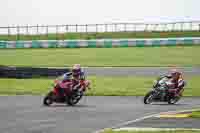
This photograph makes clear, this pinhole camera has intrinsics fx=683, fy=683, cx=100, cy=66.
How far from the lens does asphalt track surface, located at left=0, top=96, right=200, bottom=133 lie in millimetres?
16297

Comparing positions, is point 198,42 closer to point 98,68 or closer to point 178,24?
point 178,24

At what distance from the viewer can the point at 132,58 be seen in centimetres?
5284

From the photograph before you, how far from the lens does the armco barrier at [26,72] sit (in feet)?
110

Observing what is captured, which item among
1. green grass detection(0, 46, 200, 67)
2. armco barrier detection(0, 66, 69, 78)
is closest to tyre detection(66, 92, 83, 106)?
armco barrier detection(0, 66, 69, 78)

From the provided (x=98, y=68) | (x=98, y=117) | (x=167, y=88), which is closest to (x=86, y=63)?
(x=98, y=68)

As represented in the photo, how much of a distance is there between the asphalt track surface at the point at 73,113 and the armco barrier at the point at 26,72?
7732 millimetres

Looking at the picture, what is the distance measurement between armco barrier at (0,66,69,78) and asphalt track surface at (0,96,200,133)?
7.73 metres

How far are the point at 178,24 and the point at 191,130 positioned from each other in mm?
66832

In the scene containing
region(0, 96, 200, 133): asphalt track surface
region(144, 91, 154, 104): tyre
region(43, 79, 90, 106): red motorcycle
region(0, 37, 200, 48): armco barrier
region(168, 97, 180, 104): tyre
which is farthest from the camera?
region(0, 37, 200, 48): armco barrier

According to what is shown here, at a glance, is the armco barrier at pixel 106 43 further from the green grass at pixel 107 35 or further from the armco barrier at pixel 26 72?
the armco barrier at pixel 26 72

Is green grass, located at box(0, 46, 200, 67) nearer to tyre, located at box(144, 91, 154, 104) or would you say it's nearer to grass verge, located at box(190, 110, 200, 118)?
tyre, located at box(144, 91, 154, 104)

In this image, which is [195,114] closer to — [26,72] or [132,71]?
[26,72]

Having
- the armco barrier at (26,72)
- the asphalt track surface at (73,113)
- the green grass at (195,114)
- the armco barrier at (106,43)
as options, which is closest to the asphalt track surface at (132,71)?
the armco barrier at (26,72)

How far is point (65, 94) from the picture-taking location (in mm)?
22172
